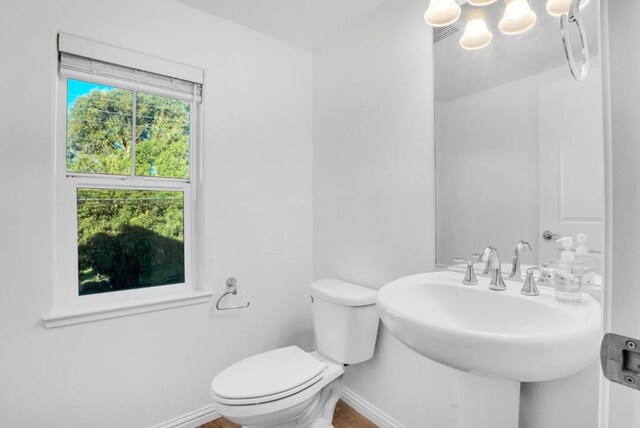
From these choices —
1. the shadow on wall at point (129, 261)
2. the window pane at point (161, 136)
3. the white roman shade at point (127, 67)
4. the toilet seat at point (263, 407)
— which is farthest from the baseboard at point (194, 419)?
the white roman shade at point (127, 67)

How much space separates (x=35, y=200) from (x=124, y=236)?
38 centimetres

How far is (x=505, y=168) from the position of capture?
48.1 inches

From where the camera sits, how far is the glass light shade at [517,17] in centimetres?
115

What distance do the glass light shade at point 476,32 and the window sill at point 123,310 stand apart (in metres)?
1.71

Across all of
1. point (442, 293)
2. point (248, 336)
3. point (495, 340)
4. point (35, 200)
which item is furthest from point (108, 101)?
point (495, 340)

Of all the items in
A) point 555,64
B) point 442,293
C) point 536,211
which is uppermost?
point 555,64

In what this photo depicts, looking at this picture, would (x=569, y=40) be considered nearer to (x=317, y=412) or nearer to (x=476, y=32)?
(x=476, y=32)

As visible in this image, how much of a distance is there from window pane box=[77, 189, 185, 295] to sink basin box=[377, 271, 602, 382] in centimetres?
122

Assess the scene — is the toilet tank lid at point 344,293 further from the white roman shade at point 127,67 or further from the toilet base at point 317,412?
the white roman shade at point 127,67

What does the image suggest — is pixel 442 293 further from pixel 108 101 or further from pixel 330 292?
pixel 108 101

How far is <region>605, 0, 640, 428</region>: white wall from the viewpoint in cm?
35

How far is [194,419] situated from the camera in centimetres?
167

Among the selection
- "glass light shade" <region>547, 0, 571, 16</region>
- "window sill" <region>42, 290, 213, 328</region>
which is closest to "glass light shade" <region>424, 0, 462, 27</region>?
"glass light shade" <region>547, 0, 571, 16</region>

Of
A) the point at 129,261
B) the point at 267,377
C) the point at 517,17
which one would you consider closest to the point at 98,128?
the point at 129,261
